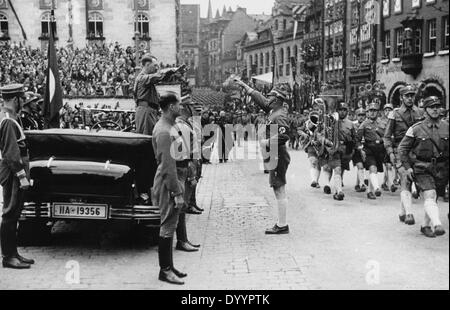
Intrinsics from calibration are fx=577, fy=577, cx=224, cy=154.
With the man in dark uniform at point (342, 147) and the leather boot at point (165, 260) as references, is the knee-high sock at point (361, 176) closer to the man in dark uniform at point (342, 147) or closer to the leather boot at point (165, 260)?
the man in dark uniform at point (342, 147)

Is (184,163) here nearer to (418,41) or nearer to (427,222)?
(427,222)

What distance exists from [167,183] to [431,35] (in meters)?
27.7

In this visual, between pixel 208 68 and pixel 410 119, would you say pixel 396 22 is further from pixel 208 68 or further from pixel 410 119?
pixel 208 68

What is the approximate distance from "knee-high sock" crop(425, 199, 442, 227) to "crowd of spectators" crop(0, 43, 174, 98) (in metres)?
24.9

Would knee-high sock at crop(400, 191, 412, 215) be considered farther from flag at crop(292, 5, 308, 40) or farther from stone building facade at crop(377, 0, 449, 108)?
flag at crop(292, 5, 308, 40)

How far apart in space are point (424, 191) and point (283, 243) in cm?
198

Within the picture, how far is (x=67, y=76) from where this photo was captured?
3266cm

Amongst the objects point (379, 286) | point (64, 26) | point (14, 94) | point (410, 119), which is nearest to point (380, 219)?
point (410, 119)

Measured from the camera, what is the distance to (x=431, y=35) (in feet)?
98.8

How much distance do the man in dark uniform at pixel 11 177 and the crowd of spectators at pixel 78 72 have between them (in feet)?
77.6

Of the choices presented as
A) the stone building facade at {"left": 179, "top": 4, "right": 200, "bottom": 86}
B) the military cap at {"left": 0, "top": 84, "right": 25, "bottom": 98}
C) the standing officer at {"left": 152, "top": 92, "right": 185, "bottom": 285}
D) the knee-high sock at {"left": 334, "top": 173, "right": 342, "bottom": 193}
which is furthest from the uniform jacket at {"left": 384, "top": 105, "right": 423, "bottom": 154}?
the stone building facade at {"left": 179, "top": 4, "right": 200, "bottom": 86}

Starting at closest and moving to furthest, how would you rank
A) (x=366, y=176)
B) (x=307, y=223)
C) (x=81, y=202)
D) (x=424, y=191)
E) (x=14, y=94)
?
(x=14, y=94)
(x=81, y=202)
(x=424, y=191)
(x=307, y=223)
(x=366, y=176)

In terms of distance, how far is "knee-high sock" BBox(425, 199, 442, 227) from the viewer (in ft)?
24.1

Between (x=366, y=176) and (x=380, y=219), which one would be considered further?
(x=366, y=176)
